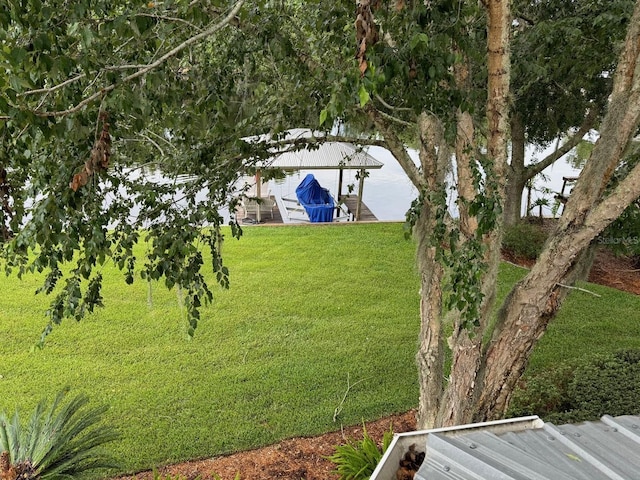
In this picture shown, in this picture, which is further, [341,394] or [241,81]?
[341,394]

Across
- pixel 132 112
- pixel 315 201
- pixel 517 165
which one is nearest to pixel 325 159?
→ pixel 315 201

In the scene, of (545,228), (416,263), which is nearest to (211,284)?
(416,263)

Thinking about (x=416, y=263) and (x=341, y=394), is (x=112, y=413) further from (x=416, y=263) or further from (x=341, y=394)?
(x=416, y=263)

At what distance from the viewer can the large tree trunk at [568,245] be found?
209 cm

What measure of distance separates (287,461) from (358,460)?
1.96ft

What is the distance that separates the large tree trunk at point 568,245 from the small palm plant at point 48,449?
2.14 m

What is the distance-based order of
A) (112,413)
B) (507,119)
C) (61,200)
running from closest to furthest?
(61,200) < (507,119) < (112,413)

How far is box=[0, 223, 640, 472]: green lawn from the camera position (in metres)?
4.04

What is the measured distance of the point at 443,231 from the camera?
202 centimetres

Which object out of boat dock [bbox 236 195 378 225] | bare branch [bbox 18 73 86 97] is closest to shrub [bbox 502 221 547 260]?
boat dock [bbox 236 195 378 225]

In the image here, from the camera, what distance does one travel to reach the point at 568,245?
225 centimetres

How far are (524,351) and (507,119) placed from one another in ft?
3.66

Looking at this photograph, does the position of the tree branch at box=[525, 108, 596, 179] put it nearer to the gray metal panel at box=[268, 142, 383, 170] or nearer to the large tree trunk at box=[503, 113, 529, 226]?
the large tree trunk at box=[503, 113, 529, 226]

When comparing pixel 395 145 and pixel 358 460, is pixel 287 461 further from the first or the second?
pixel 395 145
